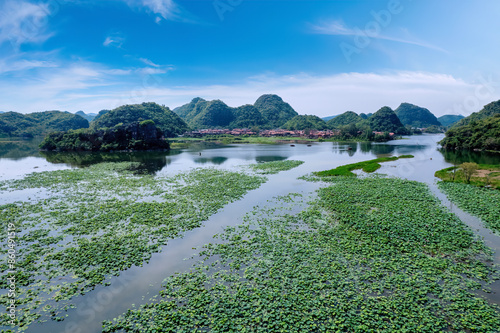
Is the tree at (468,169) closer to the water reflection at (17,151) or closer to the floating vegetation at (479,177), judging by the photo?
the floating vegetation at (479,177)

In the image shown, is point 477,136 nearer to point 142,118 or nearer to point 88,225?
point 88,225

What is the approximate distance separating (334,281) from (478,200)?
1936 cm

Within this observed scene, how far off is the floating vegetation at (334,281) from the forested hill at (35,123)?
173 meters

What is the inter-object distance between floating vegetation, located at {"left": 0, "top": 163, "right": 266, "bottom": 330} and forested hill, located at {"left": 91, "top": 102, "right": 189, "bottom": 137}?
3769 inches

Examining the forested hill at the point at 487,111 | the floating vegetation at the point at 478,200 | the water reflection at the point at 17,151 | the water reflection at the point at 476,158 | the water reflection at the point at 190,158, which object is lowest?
the floating vegetation at the point at 478,200

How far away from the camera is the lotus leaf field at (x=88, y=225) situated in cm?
1012

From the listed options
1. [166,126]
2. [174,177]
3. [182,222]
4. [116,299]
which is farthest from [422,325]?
[166,126]

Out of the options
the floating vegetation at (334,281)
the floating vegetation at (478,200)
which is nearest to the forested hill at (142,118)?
the floating vegetation at (478,200)

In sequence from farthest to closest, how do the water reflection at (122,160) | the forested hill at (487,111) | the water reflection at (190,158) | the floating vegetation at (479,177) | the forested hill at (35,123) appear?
the forested hill at (35,123) → the forested hill at (487,111) → the water reflection at (190,158) → the water reflection at (122,160) → the floating vegetation at (479,177)

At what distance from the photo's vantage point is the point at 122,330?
7992 millimetres

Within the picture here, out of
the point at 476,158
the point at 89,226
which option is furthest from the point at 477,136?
the point at 89,226

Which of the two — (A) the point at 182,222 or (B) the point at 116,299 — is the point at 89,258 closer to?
(B) the point at 116,299

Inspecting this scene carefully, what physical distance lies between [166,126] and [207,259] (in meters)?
127

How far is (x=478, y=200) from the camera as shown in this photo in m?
20.8
